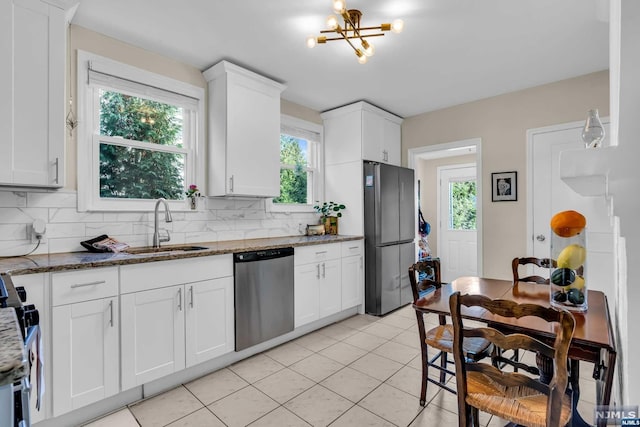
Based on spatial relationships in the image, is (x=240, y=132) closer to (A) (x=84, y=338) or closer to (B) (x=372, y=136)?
(B) (x=372, y=136)

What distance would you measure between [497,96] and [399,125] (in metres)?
1.27

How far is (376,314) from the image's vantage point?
3.80 meters

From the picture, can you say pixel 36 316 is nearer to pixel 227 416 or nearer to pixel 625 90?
pixel 227 416

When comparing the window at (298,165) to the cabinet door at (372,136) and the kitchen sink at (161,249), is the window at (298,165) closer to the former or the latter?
the cabinet door at (372,136)

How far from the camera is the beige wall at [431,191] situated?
19.2ft

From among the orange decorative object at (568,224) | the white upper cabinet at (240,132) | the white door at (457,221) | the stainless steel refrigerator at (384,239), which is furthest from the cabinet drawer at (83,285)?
the white door at (457,221)

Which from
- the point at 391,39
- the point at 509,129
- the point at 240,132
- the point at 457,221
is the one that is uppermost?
the point at 391,39

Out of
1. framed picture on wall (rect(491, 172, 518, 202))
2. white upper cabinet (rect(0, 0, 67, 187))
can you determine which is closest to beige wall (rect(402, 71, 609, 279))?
framed picture on wall (rect(491, 172, 518, 202))

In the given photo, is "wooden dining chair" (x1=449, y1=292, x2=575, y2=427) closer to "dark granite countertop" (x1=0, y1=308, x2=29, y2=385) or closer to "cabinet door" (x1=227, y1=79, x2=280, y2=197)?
"dark granite countertop" (x1=0, y1=308, x2=29, y2=385)

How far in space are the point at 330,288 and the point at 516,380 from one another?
229 cm

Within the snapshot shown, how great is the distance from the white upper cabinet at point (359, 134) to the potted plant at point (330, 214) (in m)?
0.58

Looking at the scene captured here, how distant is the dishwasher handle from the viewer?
2.57m

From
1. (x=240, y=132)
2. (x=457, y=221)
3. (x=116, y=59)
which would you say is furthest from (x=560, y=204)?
(x=116, y=59)

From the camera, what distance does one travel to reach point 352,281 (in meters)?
3.74
